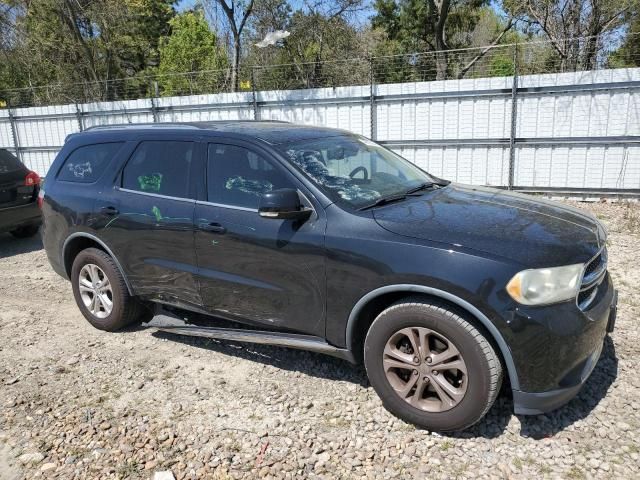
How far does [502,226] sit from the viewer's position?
2977 mm

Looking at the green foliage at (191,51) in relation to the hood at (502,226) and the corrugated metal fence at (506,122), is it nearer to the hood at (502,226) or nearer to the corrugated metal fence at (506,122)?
the corrugated metal fence at (506,122)

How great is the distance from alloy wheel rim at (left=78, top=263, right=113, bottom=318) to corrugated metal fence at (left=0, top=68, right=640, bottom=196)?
24.0ft

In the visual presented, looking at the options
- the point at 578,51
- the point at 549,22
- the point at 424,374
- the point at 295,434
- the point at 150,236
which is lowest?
the point at 295,434

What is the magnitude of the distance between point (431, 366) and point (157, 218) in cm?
232

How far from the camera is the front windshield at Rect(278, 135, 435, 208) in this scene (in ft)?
11.1

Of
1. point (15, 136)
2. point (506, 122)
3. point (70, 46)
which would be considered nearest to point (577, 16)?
point (506, 122)

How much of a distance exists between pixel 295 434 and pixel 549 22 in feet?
57.7

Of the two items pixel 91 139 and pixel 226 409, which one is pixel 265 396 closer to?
pixel 226 409

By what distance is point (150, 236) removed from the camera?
399 cm

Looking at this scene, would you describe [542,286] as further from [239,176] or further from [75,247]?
[75,247]

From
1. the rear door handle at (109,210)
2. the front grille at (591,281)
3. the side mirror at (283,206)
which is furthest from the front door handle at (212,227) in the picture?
the front grille at (591,281)

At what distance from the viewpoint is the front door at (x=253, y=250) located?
3240 mm

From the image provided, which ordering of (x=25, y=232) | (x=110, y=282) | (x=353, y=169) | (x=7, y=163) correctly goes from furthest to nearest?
(x=25, y=232), (x=7, y=163), (x=110, y=282), (x=353, y=169)

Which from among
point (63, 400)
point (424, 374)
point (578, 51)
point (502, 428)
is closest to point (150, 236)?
point (63, 400)
